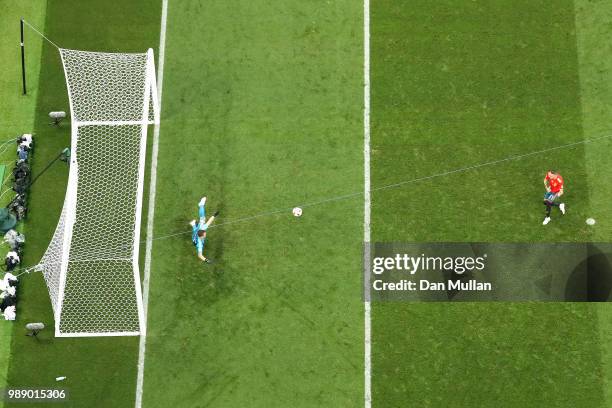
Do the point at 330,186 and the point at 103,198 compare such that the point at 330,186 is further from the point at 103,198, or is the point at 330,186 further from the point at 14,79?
the point at 14,79

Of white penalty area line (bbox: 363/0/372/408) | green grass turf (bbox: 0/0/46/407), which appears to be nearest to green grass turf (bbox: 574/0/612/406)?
white penalty area line (bbox: 363/0/372/408)

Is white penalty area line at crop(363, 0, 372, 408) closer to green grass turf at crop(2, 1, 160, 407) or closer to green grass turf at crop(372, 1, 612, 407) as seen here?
green grass turf at crop(372, 1, 612, 407)

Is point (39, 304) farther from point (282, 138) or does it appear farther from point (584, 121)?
point (584, 121)

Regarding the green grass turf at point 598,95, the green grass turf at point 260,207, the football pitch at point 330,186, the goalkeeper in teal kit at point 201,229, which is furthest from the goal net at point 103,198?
the green grass turf at point 598,95

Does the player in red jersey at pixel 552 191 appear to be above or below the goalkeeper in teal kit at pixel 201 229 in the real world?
above

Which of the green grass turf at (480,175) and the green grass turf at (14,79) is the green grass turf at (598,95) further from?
the green grass turf at (14,79)

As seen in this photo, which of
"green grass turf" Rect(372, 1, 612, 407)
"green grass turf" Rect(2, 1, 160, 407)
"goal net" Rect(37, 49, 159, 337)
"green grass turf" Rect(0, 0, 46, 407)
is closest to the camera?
"green grass turf" Rect(372, 1, 612, 407)
